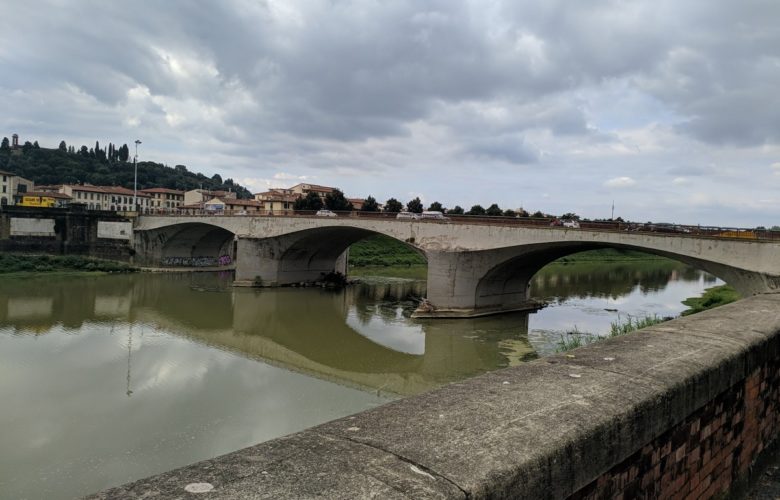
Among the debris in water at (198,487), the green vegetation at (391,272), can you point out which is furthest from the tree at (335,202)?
the debris in water at (198,487)

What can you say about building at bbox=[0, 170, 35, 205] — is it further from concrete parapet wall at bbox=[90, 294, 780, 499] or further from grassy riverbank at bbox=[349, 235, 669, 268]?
concrete parapet wall at bbox=[90, 294, 780, 499]

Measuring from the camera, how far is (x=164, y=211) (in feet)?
149

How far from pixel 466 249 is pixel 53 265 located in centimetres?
3016

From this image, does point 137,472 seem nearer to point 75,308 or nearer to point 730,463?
point 730,463

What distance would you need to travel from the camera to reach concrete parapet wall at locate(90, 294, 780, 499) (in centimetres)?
209

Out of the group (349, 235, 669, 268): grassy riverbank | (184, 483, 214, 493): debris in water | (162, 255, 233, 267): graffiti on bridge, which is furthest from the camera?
(349, 235, 669, 268): grassy riverbank

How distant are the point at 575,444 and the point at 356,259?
4868cm

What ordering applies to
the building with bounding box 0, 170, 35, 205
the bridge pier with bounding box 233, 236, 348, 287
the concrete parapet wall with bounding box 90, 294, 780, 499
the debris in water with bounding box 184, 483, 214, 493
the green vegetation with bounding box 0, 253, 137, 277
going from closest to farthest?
the debris in water with bounding box 184, 483, 214, 493 → the concrete parapet wall with bounding box 90, 294, 780, 499 → the bridge pier with bounding box 233, 236, 348, 287 → the green vegetation with bounding box 0, 253, 137, 277 → the building with bounding box 0, 170, 35, 205

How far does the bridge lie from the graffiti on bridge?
1.44 metres

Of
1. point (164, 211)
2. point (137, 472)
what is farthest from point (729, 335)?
point (164, 211)

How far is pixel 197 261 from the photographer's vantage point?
46469 millimetres

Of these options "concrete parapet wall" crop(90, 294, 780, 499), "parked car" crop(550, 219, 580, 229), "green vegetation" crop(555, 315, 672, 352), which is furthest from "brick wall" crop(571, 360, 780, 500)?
"parked car" crop(550, 219, 580, 229)

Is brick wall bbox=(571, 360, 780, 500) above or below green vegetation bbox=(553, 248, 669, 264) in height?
above

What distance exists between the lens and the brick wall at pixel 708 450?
9.94 feet
